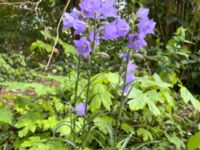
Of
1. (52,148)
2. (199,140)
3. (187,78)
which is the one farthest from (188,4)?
(199,140)

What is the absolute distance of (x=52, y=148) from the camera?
2.14 meters

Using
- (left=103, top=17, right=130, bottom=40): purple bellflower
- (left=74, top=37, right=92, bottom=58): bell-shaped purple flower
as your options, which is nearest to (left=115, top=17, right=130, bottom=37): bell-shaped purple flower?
(left=103, top=17, right=130, bottom=40): purple bellflower

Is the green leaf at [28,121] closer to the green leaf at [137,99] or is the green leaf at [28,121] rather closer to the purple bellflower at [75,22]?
the green leaf at [137,99]

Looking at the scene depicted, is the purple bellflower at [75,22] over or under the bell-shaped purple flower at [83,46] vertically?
over

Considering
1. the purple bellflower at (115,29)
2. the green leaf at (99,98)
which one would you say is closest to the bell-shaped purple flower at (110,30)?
the purple bellflower at (115,29)

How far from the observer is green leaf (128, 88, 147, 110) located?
2.22 m

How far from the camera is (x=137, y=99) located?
7.38 feet

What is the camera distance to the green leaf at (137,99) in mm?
2219

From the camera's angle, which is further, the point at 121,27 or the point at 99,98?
the point at 99,98

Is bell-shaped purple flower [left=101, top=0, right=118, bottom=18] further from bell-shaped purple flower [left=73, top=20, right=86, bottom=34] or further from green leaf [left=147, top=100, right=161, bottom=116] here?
green leaf [left=147, top=100, right=161, bottom=116]

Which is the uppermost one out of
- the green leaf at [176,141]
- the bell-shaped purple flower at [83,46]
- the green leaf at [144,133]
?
the bell-shaped purple flower at [83,46]

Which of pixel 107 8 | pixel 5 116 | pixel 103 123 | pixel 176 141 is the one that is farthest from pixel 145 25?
pixel 176 141

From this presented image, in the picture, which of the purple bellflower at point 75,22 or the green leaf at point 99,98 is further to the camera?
the green leaf at point 99,98

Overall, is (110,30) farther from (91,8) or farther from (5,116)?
(5,116)
